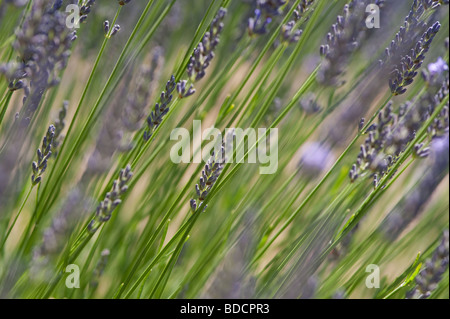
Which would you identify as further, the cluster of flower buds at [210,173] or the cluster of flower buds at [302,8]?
the cluster of flower buds at [302,8]

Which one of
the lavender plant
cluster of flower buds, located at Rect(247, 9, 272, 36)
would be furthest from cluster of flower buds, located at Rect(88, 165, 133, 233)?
cluster of flower buds, located at Rect(247, 9, 272, 36)

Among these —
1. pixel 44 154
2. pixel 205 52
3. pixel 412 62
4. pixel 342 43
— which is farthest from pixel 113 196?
pixel 412 62

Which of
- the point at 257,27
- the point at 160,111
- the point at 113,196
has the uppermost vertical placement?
the point at 257,27

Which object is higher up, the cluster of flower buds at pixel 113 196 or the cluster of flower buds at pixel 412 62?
the cluster of flower buds at pixel 412 62

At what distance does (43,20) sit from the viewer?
24.2 inches

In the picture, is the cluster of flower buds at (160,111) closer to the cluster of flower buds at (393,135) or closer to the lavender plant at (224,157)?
the lavender plant at (224,157)

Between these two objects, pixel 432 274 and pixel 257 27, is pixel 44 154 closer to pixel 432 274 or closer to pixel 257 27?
pixel 257 27

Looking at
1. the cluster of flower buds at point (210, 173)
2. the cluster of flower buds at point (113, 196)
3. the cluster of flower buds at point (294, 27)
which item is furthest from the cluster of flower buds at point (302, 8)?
the cluster of flower buds at point (113, 196)

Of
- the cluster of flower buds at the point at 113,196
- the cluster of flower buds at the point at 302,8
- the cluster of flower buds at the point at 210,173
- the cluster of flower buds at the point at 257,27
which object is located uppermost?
the cluster of flower buds at the point at 302,8

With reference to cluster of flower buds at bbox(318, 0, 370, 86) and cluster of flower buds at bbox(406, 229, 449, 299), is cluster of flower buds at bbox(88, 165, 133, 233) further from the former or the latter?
cluster of flower buds at bbox(406, 229, 449, 299)

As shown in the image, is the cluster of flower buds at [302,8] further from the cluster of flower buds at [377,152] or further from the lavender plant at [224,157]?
the cluster of flower buds at [377,152]
